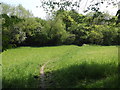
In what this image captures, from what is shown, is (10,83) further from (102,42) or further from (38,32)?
(102,42)

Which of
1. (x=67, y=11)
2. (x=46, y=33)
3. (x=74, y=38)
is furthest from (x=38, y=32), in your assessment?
→ (x=67, y=11)

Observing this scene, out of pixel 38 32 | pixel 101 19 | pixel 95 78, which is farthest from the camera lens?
pixel 38 32

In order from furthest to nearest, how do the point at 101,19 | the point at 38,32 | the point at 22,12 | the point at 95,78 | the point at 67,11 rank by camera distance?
the point at 38,32
the point at 22,12
the point at 67,11
the point at 101,19
the point at 95,78

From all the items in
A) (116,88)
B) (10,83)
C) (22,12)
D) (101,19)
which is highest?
(22,12)

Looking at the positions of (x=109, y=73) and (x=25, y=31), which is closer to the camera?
(x=109, y=73)

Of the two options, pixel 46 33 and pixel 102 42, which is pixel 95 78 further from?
pixel 102 42

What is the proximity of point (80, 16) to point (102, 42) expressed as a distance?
49.2 meters

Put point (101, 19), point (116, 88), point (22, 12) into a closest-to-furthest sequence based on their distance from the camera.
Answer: point (116, 88) < point (101, 19) < point (22, 12)

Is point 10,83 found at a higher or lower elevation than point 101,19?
lower

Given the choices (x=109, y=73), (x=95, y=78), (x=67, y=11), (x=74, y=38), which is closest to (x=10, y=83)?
(x=95, y=78)

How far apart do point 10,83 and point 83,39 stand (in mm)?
52369

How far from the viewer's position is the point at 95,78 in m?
7.11

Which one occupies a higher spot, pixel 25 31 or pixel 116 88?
pixel 25 31

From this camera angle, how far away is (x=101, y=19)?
9930 mm
